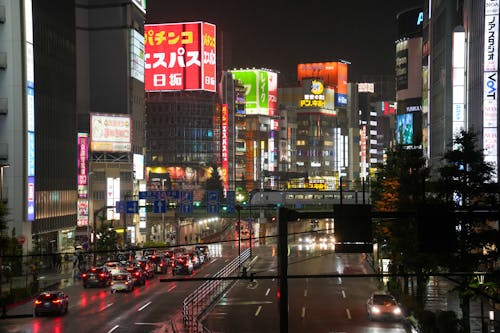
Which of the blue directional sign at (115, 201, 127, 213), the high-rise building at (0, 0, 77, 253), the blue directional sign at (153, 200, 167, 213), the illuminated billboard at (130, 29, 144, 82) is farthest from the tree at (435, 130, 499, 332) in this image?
the illuminated billboard at (130, 29, 144, 82)

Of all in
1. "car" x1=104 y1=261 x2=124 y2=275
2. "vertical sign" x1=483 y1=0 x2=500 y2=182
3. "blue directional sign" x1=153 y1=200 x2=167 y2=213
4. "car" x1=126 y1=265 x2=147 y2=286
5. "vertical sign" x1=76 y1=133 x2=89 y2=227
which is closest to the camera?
"vertical sign" x1=483 y1=0 x2=500 y2=182

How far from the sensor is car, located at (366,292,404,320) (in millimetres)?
39250

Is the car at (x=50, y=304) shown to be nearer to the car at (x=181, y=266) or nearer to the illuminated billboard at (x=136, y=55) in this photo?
the car at (x=181, y=266)

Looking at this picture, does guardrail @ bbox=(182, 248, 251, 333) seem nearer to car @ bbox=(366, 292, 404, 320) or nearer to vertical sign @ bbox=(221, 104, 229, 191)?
car @ bbox=(366, 292, 404, 320)

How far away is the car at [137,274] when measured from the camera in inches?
2344

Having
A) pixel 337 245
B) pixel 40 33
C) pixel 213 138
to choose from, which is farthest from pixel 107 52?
pixel 337 245

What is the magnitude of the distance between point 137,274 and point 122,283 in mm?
5911

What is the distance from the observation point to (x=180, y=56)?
16350cm

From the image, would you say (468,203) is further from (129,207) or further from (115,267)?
(129,207)

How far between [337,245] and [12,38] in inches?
1979

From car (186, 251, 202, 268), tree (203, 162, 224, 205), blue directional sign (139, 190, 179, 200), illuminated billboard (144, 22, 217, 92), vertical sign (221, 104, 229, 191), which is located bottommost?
car (186, 251, 202, 268)

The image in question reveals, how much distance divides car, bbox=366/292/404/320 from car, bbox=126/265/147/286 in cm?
2316

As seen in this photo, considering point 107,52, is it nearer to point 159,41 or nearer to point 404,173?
point 159,41

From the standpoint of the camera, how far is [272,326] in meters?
38.0
